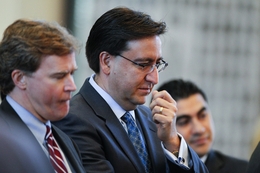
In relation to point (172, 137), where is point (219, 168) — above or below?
below

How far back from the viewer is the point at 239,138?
1068 cm

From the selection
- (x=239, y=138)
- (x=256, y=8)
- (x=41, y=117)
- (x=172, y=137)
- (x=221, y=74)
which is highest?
(x=41, y=117)

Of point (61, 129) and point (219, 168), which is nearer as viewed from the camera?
point (61, 129)

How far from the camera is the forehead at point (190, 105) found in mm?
4902

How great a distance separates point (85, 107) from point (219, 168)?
152 centimetres

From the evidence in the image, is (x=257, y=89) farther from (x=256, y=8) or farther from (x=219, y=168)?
(x=219, y=168)

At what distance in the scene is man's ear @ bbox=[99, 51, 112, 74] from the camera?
3.59m

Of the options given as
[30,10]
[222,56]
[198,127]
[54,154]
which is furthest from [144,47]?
[222,56]

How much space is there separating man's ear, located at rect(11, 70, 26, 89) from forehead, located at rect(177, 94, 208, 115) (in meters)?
2.14

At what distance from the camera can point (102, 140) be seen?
3412mm

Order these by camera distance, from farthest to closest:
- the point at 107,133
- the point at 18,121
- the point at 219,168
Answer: the point at 219,168
the point at 107,133
the point at 18,121

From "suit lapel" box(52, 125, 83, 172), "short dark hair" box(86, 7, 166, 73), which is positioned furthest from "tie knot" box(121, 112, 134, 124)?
"suit lapel" box(52, 125, 83, 172)

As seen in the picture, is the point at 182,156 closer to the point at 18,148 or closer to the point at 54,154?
the point at 54,154

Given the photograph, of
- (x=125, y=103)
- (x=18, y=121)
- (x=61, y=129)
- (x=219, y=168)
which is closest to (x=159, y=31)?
(x=125, y=103)
